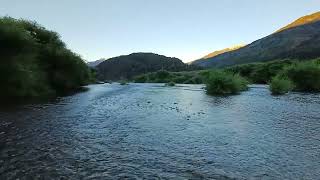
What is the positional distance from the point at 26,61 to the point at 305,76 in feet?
202

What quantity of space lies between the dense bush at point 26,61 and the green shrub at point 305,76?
179ft

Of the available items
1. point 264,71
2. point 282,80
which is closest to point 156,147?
point 282,80

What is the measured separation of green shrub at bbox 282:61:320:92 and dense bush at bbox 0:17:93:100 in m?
54.4

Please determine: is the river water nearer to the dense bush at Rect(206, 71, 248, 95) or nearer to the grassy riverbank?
A: the dense bush at Rect(206, 71, 248, 95)

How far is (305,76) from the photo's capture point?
83812mm

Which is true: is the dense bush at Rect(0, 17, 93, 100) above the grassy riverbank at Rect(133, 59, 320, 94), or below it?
above

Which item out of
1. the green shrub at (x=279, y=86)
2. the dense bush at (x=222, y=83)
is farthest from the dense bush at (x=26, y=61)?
the green shrub at (x=279, y=86)

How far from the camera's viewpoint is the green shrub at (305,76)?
82375 millimetres

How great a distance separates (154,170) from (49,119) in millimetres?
17444

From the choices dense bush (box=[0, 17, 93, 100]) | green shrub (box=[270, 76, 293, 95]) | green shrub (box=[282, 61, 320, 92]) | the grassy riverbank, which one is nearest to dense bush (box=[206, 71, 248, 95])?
the grassy riverbank

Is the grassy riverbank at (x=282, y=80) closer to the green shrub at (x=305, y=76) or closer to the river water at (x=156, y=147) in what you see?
the green shrub at (x=305, y=76)

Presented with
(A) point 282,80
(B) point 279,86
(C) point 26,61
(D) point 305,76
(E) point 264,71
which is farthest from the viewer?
(E) point 264,71

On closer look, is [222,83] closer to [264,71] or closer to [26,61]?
[26,61]

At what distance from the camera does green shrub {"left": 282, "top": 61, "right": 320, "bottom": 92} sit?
8238 centimetres
